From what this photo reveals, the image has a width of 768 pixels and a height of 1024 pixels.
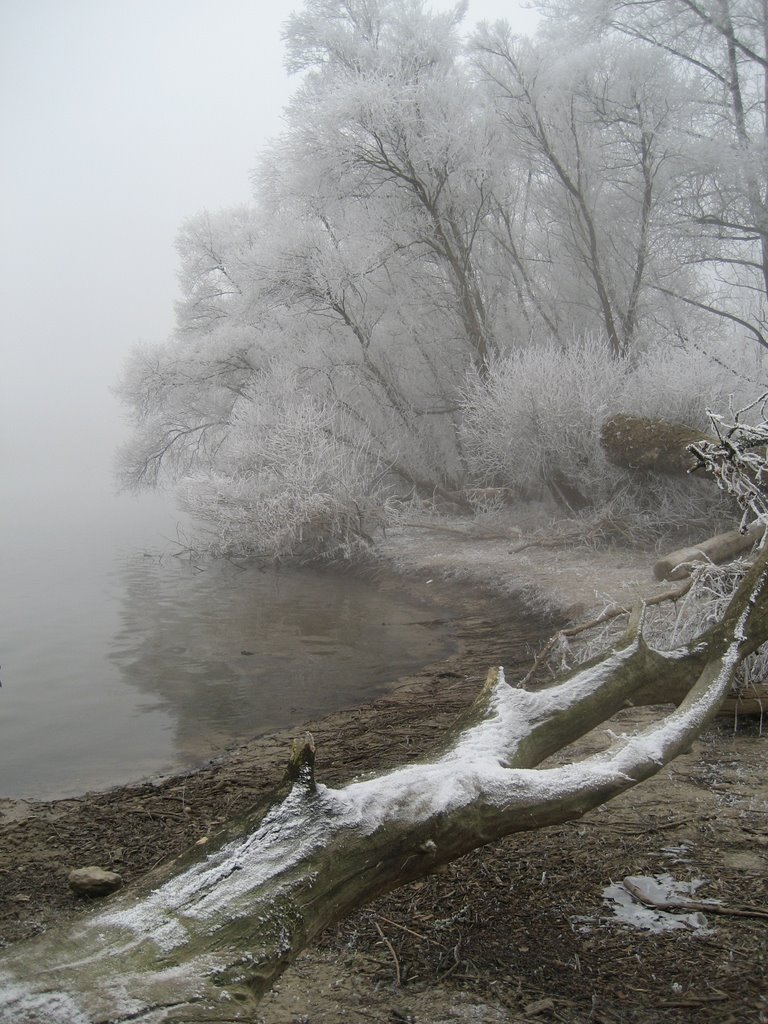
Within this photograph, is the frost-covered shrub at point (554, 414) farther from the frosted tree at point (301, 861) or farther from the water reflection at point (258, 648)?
the frosted tree at point (301, 861)

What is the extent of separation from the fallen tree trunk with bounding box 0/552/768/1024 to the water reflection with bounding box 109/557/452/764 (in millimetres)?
4232

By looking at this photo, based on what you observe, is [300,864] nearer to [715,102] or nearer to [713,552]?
[713,552]

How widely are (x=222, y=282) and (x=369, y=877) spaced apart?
3080cm

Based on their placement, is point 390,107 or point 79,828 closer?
point 79,828

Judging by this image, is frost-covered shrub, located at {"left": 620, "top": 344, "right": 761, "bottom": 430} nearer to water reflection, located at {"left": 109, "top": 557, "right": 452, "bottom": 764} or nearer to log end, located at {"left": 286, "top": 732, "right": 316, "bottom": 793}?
water reflection, located at {"left": 109, "top": 557, "right": 452, "bottom": 764}

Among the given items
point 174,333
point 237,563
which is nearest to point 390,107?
point 237,563

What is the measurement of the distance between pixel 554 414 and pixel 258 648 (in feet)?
24.8

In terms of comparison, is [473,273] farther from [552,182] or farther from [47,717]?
[47,717]

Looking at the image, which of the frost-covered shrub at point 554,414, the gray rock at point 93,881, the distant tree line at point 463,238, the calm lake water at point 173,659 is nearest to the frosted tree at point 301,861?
the gray rock at point 93,881

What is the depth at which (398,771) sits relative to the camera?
3.91 metres

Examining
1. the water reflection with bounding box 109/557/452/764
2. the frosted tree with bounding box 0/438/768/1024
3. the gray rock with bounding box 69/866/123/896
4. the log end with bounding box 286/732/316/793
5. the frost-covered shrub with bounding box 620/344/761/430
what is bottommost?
the water reflection with bounding box 109/557/452/764

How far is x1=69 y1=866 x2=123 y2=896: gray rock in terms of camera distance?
4844 millimetres

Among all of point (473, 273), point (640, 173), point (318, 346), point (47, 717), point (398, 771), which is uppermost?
point (640, 173)

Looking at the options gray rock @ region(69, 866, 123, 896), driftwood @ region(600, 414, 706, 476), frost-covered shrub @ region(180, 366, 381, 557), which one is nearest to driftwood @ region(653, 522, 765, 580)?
driftwood @ region(600, 414, 706, 476)
